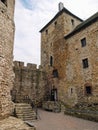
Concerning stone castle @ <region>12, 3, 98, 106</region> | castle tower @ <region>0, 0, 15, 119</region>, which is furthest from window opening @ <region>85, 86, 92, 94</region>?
castle tower @ <region>0, 0, 15, 119</region>

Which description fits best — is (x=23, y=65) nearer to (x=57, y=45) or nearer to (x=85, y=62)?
(x=57, y=45)

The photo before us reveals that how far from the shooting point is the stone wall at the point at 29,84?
15664mm

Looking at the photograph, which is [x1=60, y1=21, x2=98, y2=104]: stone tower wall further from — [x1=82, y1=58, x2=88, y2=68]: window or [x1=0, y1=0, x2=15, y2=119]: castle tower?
[x1=0, y1=0, x2=15, y2=119]: castle tower

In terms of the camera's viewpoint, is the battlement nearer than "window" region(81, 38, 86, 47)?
No

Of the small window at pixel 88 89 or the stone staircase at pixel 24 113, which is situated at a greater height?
the small window at pixel 88 89

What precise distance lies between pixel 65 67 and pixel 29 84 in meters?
5.02

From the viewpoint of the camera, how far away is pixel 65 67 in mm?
15984

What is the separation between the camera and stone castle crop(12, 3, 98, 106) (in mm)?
12828

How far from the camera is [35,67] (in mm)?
17797

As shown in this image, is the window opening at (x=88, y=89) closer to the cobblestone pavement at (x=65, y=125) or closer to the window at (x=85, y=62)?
the window at (x=85, y=62)

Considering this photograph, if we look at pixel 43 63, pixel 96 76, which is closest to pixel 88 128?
pixel 96 76

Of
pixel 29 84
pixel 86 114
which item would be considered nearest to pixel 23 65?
pixel 29 84

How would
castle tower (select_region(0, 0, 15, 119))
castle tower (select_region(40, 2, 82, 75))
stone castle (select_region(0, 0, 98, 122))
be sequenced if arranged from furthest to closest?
castle tower (select_region(40, 2, 82, 75)) → stone castle (select_region(0, 0, 98, 122)) → castle tower (select_region(0, 0, 15, 119))

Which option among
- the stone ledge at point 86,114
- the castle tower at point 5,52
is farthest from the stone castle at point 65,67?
the castle tower at point 5,52
